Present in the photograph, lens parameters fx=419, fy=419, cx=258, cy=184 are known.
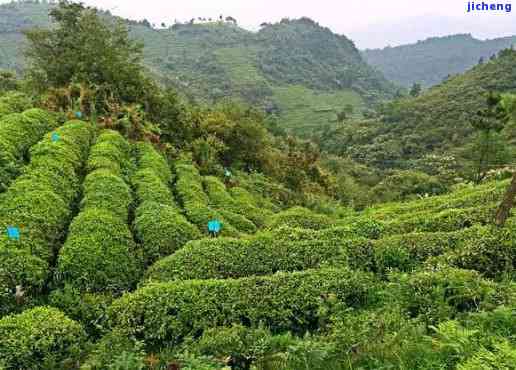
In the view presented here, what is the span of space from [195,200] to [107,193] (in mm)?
2580

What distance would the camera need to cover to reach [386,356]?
15.8ft

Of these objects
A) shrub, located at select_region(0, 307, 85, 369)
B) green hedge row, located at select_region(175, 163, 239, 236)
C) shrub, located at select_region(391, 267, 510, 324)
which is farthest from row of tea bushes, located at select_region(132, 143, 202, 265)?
shrub, located at select_region(391, 267, 510, 324)

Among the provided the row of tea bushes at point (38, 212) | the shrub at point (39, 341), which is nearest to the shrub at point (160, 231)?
the row of tea bushes at point (38, 212)

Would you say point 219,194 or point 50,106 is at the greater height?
point 50,106

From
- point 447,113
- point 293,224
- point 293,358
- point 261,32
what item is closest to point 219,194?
point 293,224

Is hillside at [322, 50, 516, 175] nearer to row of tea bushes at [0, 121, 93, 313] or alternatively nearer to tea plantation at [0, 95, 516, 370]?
tea plantation at [0, 95, 516, 370]

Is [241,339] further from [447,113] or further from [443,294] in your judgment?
[447,113]

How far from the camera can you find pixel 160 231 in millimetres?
8773

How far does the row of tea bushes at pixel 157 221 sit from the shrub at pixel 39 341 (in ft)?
8.40

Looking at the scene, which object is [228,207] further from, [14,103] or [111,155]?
Answer: [14,103]

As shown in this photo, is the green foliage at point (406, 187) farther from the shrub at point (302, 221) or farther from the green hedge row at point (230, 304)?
the green hedge row at point (230, 304)

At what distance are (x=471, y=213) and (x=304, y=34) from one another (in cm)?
17602

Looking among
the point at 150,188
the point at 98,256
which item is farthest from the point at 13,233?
the point at 150,188

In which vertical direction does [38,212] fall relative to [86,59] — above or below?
below
